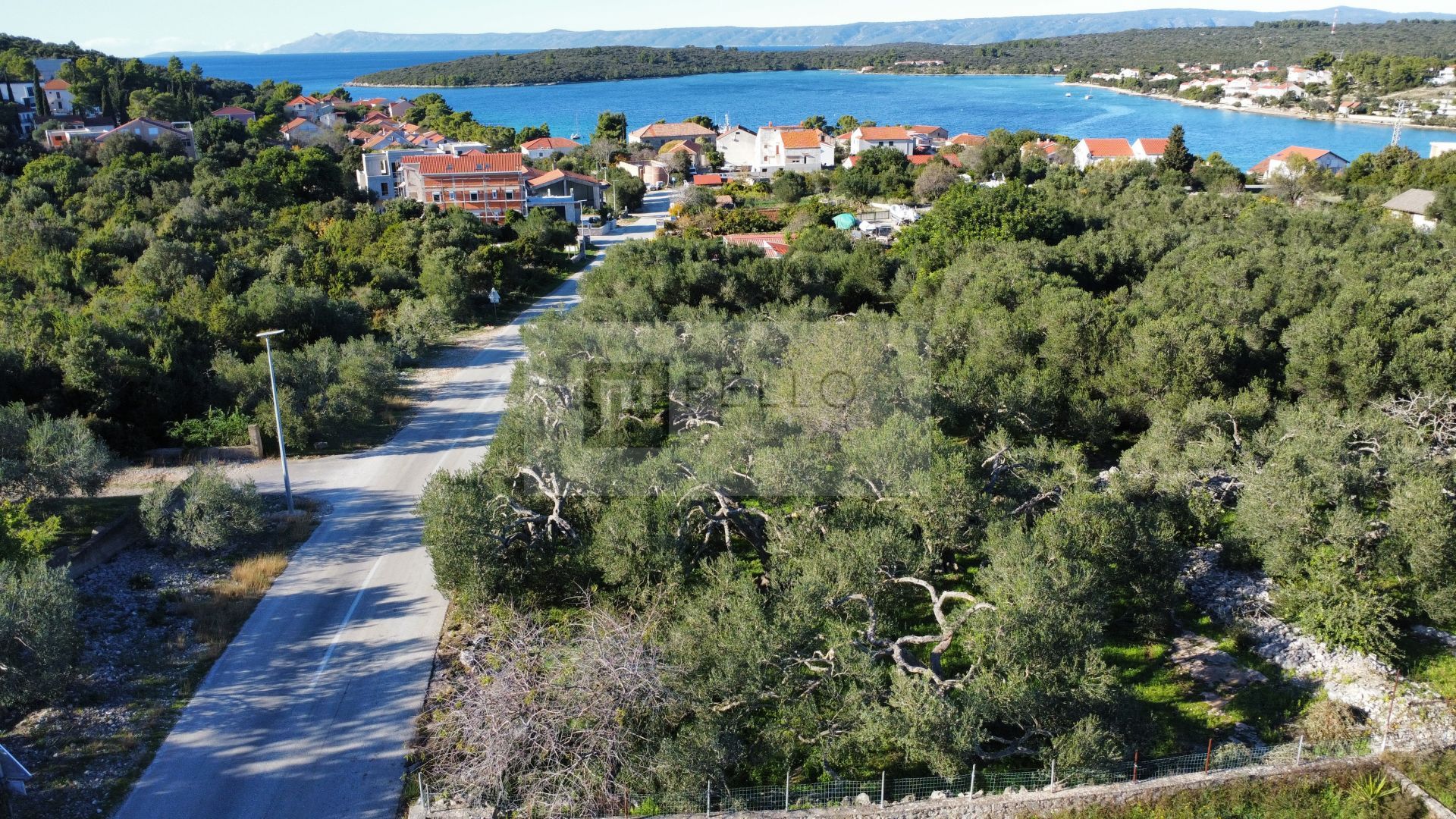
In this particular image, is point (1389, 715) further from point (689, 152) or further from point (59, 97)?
point (59, 97)

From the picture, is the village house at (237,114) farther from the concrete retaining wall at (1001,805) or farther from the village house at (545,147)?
the concrete retaining wall at (1001,805)

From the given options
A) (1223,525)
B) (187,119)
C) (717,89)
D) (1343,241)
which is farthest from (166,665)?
(717,89)

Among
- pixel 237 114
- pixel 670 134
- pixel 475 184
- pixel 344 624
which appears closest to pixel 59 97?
pixel 237 114

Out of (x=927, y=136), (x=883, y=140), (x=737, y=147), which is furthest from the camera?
(x=927, y=136)

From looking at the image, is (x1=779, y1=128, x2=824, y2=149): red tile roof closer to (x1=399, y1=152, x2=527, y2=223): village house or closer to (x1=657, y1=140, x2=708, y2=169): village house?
(x1=657, y1=140, x2=708, y2=169): village house

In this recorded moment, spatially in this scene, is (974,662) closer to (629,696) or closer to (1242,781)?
(1242,781)

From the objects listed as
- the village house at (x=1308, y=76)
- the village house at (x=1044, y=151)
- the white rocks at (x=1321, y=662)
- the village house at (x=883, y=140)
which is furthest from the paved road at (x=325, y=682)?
the village house at (x=1308, y=76)
